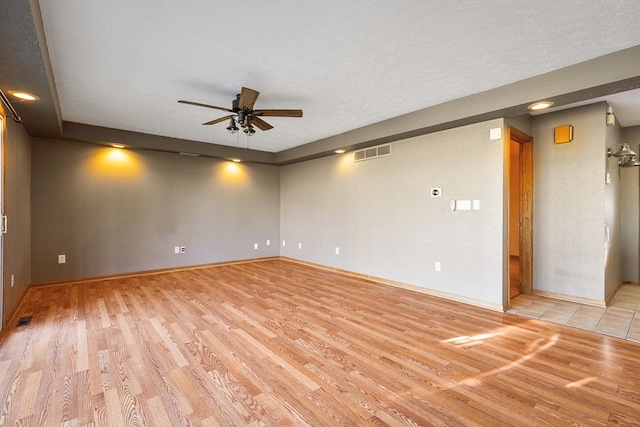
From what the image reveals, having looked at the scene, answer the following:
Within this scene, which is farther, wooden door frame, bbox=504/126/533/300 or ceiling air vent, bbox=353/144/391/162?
ceiling air vent, bbox=353/144/391/162

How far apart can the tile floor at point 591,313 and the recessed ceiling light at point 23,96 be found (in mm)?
5609

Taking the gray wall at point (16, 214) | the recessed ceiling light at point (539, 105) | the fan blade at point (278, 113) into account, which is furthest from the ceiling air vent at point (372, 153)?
the gray wall at point (16, 214)

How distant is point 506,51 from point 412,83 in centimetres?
85

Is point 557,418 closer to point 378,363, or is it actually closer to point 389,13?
point 378,363

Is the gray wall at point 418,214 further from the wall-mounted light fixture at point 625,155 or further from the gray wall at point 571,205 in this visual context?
the wall-mounted light fixture at point 625,155

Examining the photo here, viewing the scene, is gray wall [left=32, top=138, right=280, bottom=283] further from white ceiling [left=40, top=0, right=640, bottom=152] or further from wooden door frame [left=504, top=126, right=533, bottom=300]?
wooden door frame [left=504, top=126, right=533, bottom=300]

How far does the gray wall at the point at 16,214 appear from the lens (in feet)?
10.1

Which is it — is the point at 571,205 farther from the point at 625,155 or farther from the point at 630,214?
the point at 630,214

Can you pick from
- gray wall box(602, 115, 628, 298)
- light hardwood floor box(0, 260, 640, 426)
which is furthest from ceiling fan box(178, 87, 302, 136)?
gray wall box(602, 115, 628, 298)

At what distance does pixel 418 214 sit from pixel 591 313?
225cm

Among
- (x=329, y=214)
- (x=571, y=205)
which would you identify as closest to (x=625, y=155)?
(x=571, y=205)

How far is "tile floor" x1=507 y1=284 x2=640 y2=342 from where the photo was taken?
289 cm

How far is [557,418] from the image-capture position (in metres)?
1.65

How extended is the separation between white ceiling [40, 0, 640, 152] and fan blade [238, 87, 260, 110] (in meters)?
0.21
